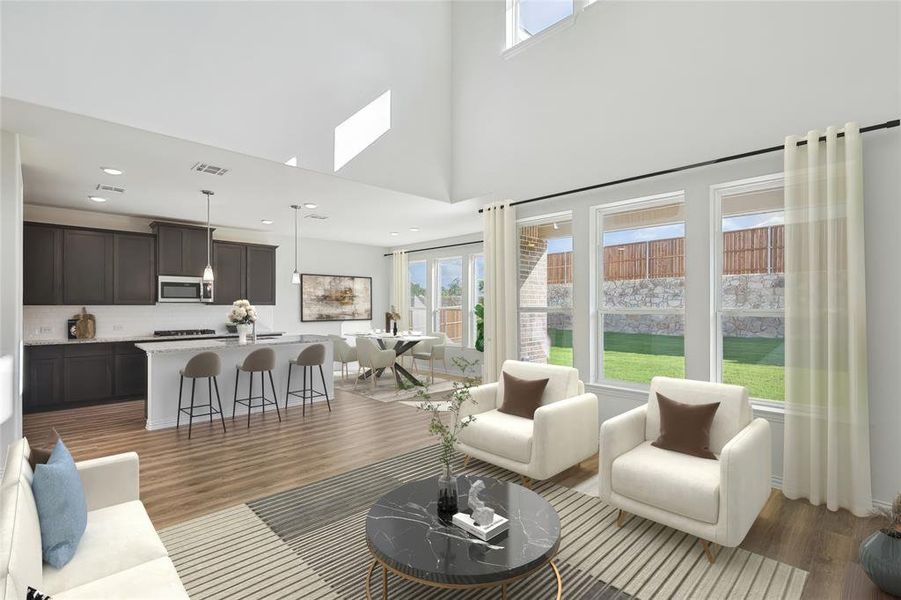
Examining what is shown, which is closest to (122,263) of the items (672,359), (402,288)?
(402,288)

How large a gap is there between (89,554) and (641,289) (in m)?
4.55

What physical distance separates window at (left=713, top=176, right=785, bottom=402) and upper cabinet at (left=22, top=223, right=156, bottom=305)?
24.9 feet

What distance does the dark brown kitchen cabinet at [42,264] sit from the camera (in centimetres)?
573

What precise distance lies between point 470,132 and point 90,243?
18.3 feet

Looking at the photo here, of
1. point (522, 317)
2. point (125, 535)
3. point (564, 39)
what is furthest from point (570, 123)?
point (125, 535)

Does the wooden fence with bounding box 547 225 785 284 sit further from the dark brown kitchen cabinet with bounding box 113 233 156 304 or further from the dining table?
→ the dark brown kitchen cabinet with bounding box 113 233 156 304

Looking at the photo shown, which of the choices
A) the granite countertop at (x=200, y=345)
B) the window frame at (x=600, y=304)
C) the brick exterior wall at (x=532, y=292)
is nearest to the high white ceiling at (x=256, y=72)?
the brick exterior wall at (x=532, y=292)

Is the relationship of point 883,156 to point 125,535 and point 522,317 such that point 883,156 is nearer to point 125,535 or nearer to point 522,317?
point 522,317

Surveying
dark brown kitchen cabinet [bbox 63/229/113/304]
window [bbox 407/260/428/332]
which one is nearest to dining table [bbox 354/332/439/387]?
window [bbox 407/260/428/332]

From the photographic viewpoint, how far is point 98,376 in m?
6.07

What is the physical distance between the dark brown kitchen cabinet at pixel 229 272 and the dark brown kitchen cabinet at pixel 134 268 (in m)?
0.91

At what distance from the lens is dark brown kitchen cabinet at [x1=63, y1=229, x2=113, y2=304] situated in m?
6.06

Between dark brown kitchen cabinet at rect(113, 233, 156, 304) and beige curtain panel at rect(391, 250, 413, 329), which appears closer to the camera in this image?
dark brown kitchen cabinet at rect(113, 233, 156, 304)

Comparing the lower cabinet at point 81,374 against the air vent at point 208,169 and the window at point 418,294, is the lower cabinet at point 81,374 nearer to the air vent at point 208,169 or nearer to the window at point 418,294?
the air vent at point 208,169
